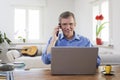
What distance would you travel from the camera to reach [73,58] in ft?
5.27

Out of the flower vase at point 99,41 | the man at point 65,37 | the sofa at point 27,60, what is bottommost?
the sofa at point 27,60

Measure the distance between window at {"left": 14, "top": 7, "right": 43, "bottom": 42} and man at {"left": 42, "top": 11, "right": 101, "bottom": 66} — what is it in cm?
451

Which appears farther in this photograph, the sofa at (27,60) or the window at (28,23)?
the window at (28,23)

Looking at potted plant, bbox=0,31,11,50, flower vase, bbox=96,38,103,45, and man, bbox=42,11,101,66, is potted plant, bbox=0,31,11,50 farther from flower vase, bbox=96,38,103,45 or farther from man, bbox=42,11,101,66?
man, bbox=42,11,101,66

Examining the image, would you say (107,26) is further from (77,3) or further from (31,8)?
(31,8)

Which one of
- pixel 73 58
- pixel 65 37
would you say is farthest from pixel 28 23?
pixel 73 58

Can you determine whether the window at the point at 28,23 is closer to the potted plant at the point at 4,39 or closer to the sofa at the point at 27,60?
Answer: the potted plant at the point at 4,39

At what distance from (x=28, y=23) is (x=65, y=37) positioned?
4536 mm

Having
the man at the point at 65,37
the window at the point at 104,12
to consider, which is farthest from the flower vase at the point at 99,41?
the man at the point at 65,37

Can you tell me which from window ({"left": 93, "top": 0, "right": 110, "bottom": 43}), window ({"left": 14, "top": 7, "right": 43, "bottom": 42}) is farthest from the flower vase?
window ({"left": 14, "top": 7, "right": 43, "bottom": 42})

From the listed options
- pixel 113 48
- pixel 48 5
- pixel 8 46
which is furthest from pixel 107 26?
pixel 8 46

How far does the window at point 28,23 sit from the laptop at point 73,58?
512 cm

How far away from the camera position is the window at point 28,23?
660 centimetres

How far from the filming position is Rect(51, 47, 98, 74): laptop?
5.25 ft
